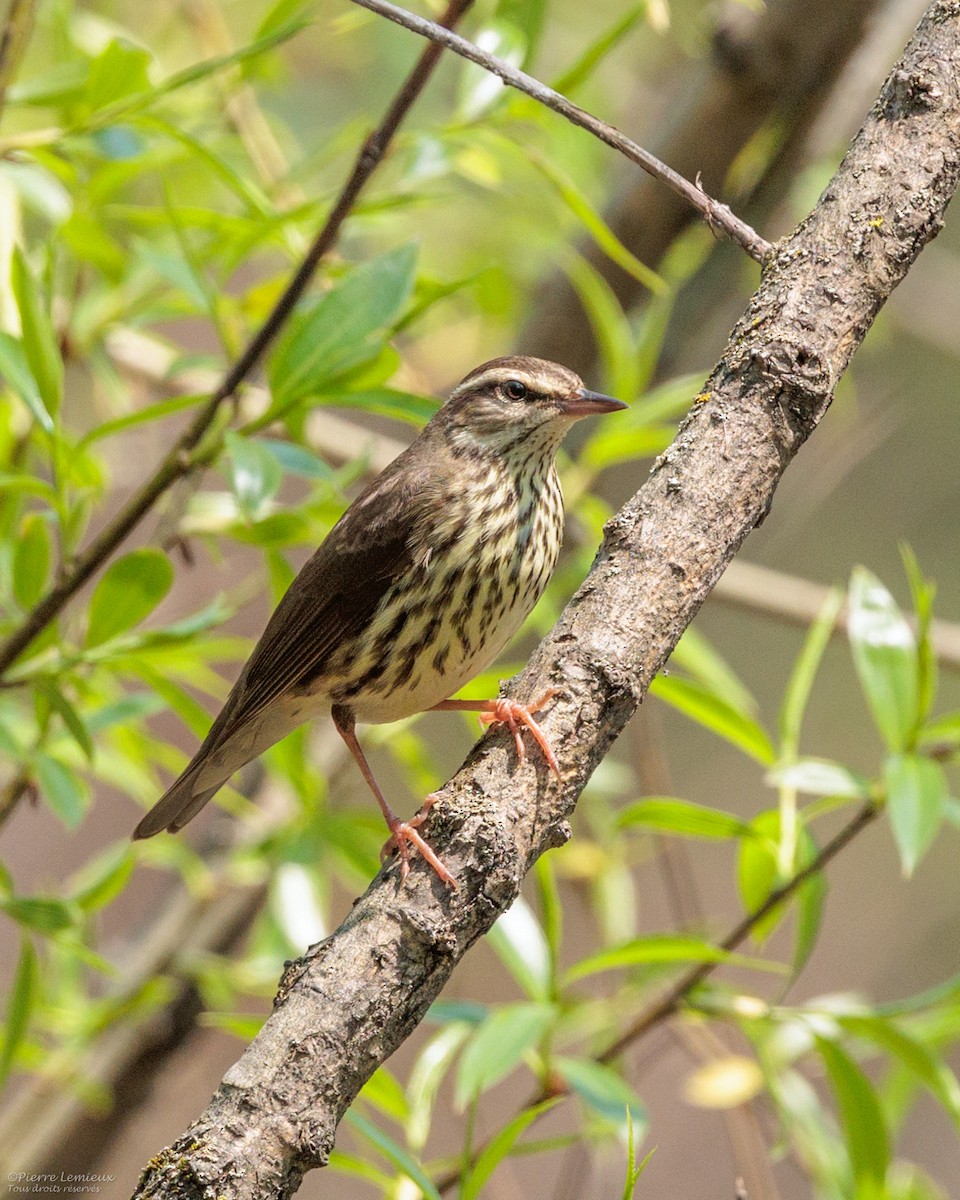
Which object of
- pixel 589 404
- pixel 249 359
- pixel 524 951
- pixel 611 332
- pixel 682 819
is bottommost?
pixel 524 951

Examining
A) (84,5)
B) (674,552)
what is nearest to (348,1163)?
(674,552)

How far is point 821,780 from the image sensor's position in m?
3.09

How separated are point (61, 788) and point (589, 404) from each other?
1766 mm

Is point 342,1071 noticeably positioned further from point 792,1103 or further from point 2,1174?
point 2,1174

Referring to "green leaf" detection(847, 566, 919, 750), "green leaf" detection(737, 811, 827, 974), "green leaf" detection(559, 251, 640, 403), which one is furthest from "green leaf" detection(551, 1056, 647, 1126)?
"green leaf" detection(559, 251, 640, 403)

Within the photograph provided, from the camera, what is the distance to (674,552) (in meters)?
2.18

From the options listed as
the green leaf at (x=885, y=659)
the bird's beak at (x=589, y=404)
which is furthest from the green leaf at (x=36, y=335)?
the green leaf at (x=885, y=659)

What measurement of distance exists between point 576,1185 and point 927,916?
14.6ft

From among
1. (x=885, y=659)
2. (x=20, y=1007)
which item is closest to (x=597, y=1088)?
(x=885, y=659)

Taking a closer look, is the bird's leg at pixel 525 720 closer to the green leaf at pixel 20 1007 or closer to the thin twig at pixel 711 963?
the thin twig at pixel 711 963

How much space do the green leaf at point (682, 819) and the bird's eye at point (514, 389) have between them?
143 cm

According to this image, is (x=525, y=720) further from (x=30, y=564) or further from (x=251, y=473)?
(x=30, y=564)

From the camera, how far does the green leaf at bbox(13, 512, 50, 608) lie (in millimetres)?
2994

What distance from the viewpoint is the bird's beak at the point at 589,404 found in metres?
3.81
